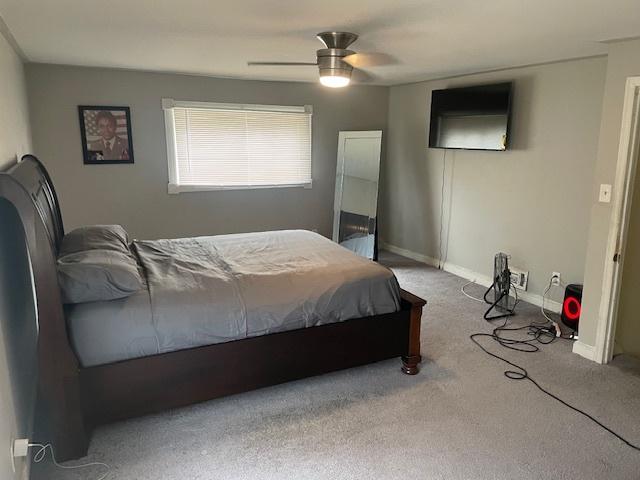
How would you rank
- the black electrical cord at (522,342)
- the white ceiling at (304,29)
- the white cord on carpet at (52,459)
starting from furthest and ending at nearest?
the black electrical cord at (522,342) < the white ceiling at (304,29) < the white cord on carpet at (52,459)

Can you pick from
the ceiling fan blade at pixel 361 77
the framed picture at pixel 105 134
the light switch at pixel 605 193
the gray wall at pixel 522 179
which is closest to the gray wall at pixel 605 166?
the light switch at pixel 605 193

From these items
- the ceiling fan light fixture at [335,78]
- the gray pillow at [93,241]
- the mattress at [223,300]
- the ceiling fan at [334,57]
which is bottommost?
the mattress at [223,300]

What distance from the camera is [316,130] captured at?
572 cm

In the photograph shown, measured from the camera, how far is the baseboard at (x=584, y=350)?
3281mm

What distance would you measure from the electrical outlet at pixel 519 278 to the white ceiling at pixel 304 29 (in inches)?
75.6

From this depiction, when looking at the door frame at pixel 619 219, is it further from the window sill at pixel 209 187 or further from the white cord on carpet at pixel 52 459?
the window sill at pixel 209 187

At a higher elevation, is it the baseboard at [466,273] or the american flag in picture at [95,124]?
the american flag in picture at [95,124]

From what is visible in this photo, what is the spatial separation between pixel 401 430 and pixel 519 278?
8.39 ft

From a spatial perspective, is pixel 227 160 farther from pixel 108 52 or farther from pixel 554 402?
pixel 554 402

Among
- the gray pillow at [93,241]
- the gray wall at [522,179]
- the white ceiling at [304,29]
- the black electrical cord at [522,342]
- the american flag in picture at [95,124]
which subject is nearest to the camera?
the white ceiling at [304,29]

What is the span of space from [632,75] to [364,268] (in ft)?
6.82

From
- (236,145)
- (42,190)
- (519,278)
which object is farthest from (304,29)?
(519,278)

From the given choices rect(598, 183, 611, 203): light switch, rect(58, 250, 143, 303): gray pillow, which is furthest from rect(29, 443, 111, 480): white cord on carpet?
rect(598, 183, 611, 203): light switch

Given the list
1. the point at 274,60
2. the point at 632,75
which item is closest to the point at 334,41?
the point at 274,60
